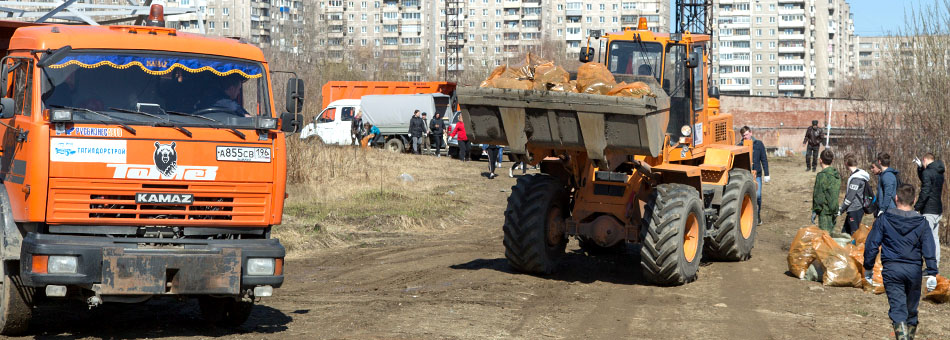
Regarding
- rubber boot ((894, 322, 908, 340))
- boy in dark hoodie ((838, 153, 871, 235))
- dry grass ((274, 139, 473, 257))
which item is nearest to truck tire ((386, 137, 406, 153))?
dry grass ((274, 139, 473, 257))

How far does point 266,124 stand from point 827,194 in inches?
364

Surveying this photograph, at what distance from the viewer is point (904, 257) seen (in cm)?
909

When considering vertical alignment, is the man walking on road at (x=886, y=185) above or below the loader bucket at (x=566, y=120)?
below

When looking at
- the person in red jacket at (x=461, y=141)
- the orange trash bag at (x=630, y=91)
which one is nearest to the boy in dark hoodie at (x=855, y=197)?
the orange trash bag at (x=630, y=91)

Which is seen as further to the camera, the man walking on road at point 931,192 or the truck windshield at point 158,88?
the man walking on road at point 931,192

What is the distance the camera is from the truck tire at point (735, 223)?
1423 cm

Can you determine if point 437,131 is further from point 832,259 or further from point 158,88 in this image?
point 158,88

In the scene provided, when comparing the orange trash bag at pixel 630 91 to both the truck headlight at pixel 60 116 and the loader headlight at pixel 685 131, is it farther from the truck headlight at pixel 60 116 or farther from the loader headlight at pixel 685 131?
the truck headlight at pixel 60 116

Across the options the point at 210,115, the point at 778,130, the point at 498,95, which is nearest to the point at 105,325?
the point at 210,115

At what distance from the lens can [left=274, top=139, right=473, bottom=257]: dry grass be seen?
17.1 m

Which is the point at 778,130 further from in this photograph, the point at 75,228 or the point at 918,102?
the point at 75,228

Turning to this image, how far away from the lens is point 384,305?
35.6 ft

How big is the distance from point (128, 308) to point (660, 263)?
19.7 feet

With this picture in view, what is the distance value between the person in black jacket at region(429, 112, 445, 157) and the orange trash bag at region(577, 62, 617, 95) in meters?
22.3
